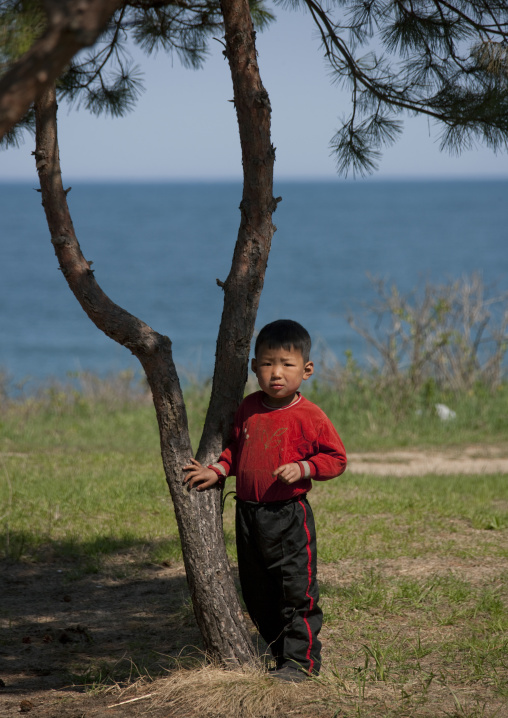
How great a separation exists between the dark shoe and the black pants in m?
0.03

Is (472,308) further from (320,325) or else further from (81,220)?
(81,220)

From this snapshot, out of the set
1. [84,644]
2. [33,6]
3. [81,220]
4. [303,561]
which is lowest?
[84,644]

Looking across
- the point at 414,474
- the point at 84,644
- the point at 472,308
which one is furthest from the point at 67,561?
the point at 472,308

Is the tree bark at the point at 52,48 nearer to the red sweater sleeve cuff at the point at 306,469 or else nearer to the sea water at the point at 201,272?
the red sweater sleeve cuff at the point at 306,469

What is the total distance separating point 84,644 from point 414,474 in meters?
4.07

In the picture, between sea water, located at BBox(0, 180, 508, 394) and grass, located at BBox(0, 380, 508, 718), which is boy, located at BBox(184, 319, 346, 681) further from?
sea water, located at BBox(0, 180, 508, 394)

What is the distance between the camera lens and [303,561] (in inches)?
107

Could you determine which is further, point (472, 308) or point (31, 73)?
point (472, 308)

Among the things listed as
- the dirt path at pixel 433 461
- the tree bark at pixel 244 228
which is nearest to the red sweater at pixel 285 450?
the tree bark at pixel 244 228

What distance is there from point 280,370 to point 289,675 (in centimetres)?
112

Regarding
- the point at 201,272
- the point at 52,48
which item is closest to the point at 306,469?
the point at 52,48

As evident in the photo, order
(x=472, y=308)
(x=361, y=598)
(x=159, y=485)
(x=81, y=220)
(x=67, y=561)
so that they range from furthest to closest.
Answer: (x=81, y=220), (x=472, y=308), (x=159, y=485), (x=67, y=561), (x=361, y=598)

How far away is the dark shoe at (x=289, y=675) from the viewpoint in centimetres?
270

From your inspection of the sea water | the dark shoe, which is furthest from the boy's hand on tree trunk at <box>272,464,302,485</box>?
the sea water
